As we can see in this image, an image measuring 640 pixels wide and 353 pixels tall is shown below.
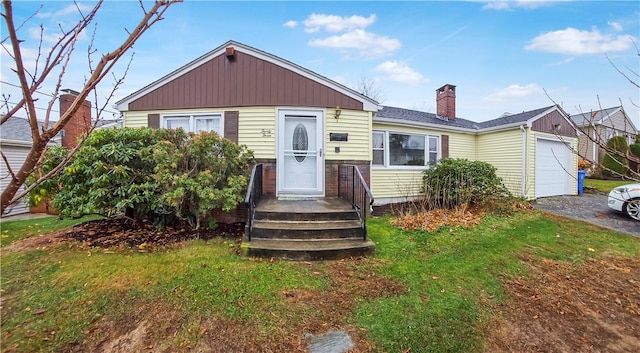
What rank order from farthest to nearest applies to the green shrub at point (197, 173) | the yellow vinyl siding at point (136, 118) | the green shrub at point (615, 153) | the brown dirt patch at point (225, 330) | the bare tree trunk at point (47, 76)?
1. the yellow vinyl siding at point (136, 118)
2. the green shrub at point (197, 173)
3. the brown dirt patch at point (225, 330)
4. the green shrub at point (615, 153)
5. the bare tree trunk at point (47, 76)

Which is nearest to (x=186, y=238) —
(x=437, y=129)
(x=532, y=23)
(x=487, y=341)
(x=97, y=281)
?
(x=97, y=281)

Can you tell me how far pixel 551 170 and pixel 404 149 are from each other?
20.1ft

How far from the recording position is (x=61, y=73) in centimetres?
128

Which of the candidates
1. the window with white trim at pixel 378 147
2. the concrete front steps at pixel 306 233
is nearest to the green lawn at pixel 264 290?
the concrete front steps at pixel 306 233

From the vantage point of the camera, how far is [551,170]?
35.6ft

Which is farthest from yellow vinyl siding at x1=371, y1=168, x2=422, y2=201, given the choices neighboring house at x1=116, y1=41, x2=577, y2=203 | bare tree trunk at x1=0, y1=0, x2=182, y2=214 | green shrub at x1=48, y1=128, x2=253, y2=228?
bare tree trunk at x1=0, y1=0, x2=182, y2=214

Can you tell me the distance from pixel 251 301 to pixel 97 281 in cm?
226

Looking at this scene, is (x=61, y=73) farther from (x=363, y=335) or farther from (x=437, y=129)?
(x=437, y=129)

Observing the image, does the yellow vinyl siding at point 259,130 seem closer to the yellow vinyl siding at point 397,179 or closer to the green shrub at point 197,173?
the green shrub at point 197,173

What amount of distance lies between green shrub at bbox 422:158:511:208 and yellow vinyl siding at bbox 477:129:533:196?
2.22 metres

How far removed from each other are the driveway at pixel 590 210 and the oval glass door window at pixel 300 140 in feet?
24.9

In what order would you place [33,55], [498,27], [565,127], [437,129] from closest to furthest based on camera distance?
[33,55]
[498,27]
[437,129]
[565,127]

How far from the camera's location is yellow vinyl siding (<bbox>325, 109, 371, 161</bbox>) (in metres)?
7.48

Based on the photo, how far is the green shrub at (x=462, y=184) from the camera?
8.19m
